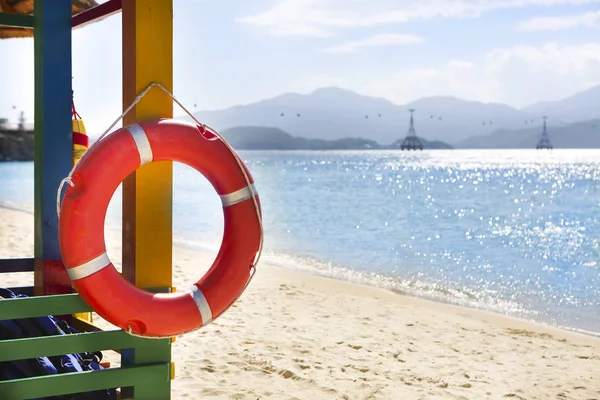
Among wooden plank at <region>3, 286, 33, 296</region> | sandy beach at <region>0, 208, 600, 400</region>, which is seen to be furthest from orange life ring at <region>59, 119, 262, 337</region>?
sandy beach at <region>0, 208, 600, 400</region>

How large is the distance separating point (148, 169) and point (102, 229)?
0.75 ft

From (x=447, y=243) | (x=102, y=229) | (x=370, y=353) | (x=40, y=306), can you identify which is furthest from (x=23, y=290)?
(x=447, y=243)

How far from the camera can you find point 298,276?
7984 millimetres

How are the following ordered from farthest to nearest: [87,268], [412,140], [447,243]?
1. [412,140]
2. [447,243]
3. [87,268]

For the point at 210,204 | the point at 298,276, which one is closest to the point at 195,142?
the point at 298,276

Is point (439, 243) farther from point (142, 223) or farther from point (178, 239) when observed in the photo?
point (142, 223)

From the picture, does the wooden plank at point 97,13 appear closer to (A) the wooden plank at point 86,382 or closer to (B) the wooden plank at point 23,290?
(B) the wooden plank at point 23,290

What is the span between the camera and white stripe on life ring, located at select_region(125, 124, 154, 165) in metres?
1.94

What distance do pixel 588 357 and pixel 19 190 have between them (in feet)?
76.8

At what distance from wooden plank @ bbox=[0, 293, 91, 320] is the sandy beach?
4.43 feet

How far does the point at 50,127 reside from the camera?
241 centimetres

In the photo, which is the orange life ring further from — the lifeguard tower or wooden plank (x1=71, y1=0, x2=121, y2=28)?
wooden plank (x1=71, y1=0, x2=121, y2=28)

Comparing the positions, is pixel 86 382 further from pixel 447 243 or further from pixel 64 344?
pixel 447 243

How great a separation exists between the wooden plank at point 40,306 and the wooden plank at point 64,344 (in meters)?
0.07
